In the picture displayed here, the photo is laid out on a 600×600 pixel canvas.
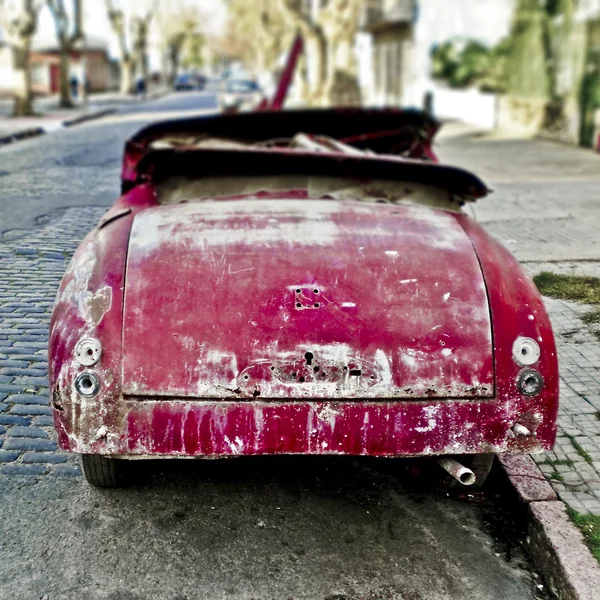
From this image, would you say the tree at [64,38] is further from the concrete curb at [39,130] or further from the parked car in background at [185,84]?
the parked car in background at [185,84]

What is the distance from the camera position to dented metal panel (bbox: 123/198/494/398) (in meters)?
2.89

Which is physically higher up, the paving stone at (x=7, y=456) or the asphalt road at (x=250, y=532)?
the paving stone at (x=7, y=456)

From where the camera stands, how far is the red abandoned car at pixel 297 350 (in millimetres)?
2877

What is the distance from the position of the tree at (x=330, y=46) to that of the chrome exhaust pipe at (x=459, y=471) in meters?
26.1

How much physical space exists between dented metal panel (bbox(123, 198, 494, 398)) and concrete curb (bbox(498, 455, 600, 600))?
58cm

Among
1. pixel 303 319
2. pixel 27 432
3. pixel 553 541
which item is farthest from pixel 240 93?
pixel 553 541

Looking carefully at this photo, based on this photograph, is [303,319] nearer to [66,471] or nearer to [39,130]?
[66,471]

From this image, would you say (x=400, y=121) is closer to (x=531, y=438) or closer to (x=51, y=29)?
(x=531, y=438)

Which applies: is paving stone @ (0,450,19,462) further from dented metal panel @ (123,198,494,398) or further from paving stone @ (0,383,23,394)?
dented metal panel @ (123,198,494,398)

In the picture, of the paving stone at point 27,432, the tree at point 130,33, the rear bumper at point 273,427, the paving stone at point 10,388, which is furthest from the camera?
the tree at point 130,33

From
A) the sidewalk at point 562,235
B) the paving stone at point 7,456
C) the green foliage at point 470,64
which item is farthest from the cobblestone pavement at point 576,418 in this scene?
the green foliage at point 470,64

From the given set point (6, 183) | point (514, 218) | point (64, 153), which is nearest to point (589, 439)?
point (514, 218)

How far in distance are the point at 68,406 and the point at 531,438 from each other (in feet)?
5.52

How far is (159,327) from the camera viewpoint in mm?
2957
